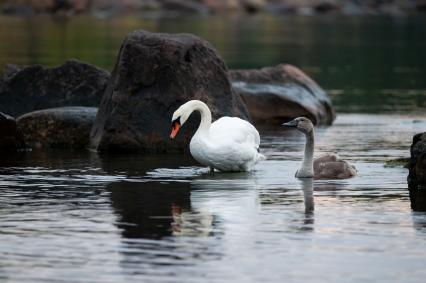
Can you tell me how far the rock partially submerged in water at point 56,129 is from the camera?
2231cm

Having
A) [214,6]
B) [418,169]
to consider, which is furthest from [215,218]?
[214,6]

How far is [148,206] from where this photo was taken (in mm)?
15289

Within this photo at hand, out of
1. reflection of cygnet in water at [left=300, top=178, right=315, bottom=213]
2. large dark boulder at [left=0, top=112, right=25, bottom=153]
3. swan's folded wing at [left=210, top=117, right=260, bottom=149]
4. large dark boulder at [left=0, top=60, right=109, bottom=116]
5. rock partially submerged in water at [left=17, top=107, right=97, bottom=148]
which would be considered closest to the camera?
reflection of cygnet in water at [left=300, top=178, right=315, bottom=213]

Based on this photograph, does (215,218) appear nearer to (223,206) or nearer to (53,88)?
(223,206)

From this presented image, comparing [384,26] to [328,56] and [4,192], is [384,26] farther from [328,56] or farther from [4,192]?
[4,192]

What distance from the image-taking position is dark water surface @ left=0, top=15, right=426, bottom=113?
3800 centimetres

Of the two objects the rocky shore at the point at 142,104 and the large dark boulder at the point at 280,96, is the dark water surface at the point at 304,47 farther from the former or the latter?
the rocky shore at the point at 142,104

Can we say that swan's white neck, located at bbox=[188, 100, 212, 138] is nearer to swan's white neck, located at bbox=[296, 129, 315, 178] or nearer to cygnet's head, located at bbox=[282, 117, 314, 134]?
cygnet's head, located at bbox=[282, 117, 314, 134]

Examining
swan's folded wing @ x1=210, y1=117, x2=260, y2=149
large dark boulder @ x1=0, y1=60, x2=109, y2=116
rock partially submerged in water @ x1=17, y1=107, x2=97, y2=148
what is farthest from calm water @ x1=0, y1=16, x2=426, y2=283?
large dark boulder @ x1=0, y1=60, x2=109, y2=116

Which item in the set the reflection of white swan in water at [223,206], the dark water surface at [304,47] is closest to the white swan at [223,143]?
the reflection of white swan in water at [223,206]

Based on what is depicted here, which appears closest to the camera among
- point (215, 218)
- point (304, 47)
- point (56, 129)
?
point (215, 218)

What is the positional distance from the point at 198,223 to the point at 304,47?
47644 millimetres

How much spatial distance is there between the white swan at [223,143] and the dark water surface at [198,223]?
194 mm

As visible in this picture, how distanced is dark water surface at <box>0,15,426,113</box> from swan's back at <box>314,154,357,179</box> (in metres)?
12.4
